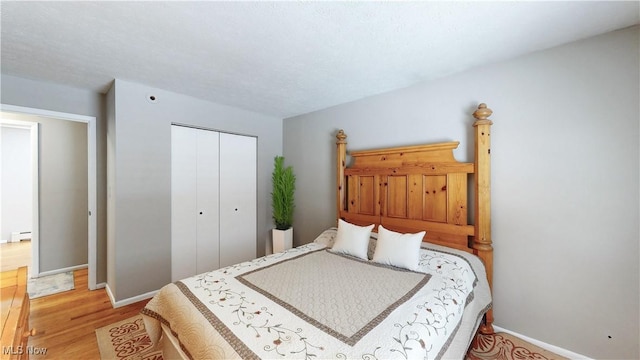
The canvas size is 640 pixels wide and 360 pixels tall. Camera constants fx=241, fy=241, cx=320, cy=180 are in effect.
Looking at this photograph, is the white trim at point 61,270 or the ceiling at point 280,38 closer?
A: the ceiling at point 280,38

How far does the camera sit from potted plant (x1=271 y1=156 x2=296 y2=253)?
354 cm

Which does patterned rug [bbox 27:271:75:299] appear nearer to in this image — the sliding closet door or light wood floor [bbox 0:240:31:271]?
light wood floor [bbox 0:240:31:271]

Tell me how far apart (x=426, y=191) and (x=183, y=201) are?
279 cm

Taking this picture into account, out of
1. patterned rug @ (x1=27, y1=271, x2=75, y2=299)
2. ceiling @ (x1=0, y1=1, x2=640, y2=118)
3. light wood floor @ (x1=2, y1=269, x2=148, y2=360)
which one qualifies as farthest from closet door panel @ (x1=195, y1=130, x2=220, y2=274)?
patterned rug @ (x1=27, y1=271, x2=75, y2=299)

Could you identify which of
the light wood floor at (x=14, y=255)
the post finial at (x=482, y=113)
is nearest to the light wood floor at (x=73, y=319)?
the light wood floor at (x=14, y=255)

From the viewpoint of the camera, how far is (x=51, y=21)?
1531 millimetres

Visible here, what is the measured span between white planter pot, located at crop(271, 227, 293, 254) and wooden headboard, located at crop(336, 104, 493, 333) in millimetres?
945

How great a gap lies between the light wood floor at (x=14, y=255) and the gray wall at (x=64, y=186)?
570 millimetres

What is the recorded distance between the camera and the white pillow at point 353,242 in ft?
7.36

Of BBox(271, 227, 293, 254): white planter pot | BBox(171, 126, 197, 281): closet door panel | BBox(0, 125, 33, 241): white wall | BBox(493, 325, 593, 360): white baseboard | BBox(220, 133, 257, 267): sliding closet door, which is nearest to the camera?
BBox(493, 325, 593, 360): white baseboard

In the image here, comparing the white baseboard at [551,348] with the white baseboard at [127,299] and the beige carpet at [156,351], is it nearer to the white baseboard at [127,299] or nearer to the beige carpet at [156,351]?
the beige carpet at [156,351]

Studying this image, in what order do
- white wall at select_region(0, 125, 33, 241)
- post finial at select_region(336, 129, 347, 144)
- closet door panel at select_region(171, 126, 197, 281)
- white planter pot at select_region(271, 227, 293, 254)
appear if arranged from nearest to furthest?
closet door panel at select_region(171, 126, 197, 281) → post finial at select_region(336, 129, 347, 144) → white planter pot at select_region(271, 227, 293, 254) → white wall at select_region(0, 125, 33, 241)

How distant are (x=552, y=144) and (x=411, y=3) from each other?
1.54 m

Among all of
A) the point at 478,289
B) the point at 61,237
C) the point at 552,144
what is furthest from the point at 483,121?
the point at 61,237
